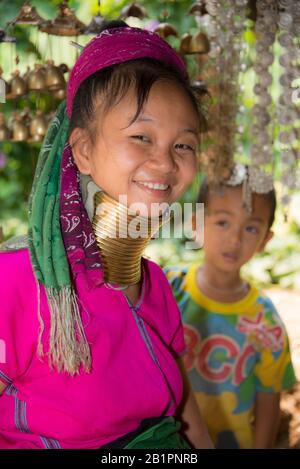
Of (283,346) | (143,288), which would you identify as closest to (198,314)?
(283,346)

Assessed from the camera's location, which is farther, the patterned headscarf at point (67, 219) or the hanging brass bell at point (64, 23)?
the hanging brass bell at point (64, 23)

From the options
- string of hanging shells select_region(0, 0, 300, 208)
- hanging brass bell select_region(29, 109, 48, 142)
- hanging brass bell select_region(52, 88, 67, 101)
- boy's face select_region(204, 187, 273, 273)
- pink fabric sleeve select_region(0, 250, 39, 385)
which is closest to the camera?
pink fabric sleeve select_region(0, 250, 39, 385)

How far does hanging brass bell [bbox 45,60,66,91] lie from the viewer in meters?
2.57

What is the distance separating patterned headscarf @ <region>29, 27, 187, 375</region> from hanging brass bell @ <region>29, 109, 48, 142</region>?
115cm

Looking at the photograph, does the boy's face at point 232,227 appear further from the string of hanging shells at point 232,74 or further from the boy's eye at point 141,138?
the boy's eye at point 141,138

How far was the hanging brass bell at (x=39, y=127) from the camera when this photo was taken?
278 centimetres

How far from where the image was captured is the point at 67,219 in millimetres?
1490

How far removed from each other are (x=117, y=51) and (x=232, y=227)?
167cm

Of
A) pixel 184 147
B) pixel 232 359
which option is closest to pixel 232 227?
pixel 232 359

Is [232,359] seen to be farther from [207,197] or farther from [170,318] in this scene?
[170,318]

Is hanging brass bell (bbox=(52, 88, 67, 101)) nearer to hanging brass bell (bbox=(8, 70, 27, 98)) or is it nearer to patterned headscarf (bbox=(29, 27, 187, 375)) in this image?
hanging brass bell (bbox=(8, 70, 27, 98))

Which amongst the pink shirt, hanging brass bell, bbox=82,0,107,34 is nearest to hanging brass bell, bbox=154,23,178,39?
hanging brass bell, bbox=82,0,107,34

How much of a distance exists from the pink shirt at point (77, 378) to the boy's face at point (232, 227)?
152cm

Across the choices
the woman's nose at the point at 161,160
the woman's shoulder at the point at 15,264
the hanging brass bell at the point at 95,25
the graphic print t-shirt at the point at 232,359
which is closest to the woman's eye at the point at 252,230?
the graphic print t-shirt at the point at 232,359
